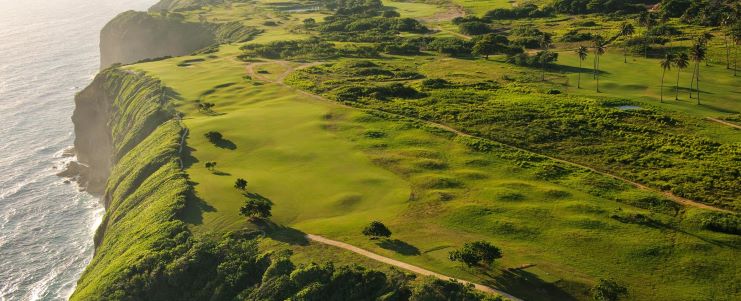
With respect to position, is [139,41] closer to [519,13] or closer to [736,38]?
[519,13]

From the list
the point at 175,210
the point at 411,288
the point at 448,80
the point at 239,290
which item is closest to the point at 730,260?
the point at 411,288

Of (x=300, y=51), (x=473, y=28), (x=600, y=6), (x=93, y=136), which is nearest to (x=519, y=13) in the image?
(x=600, y=6)

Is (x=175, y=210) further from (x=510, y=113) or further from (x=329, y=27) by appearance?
(x=329, y=27)

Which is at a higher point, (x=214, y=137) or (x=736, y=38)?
(x=736, y=38)

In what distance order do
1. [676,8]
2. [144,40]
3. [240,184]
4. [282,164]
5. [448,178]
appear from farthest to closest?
[144,40] → [676,8] → [282,164] → [448,178] → [240,184]

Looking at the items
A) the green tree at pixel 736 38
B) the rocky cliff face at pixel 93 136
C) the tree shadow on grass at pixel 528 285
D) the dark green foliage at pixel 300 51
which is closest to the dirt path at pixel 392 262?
the tree shadow on grass at pixel 528 285

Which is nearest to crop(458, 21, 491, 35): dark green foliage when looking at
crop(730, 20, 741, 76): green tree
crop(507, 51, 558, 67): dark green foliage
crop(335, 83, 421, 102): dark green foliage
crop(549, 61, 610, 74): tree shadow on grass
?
crop(507, 51, 558, 67): dark green foliage
